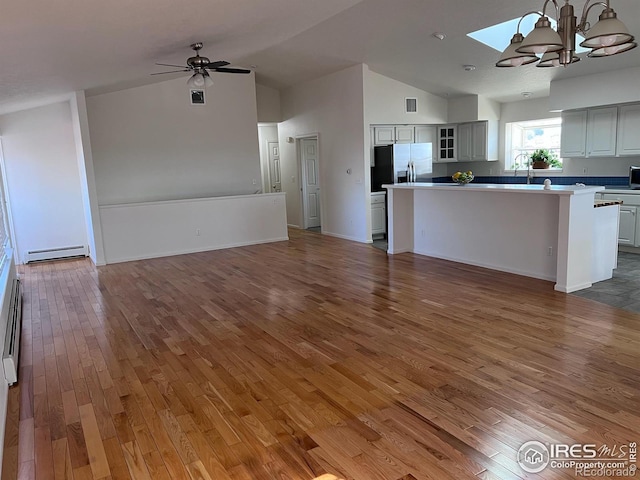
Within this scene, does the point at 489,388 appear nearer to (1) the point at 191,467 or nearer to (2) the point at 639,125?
(1) the point at 191,467

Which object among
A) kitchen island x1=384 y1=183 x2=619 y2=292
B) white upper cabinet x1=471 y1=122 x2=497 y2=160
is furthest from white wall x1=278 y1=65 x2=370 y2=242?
white upper cabinet x1=471 y1=122 x2=497 y2=160

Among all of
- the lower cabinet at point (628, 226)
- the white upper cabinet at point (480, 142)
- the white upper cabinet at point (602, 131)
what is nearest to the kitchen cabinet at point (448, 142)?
the white upper cabinet at point (480, 142)

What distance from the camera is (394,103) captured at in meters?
8.24

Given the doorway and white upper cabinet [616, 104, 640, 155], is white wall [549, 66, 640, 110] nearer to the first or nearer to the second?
white upper cabinet [616, 104, 640, 155]

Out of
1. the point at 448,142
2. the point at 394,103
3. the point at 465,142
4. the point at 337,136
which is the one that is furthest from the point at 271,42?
the point at 465,142

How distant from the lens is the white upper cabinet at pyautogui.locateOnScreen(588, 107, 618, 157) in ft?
22.4

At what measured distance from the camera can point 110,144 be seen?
25.8ft

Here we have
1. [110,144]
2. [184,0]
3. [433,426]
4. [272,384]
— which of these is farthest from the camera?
[110,144]

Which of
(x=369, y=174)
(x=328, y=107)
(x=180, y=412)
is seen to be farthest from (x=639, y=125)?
(x=180, y=412)

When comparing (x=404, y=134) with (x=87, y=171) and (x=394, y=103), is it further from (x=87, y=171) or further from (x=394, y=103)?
(x=87, y=171)

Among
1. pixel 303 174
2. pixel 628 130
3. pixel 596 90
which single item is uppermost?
pixel 596 90

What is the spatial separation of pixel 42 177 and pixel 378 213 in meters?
5.77

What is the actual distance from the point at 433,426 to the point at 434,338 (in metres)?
1.27

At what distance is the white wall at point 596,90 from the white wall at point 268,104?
17.8 ft
